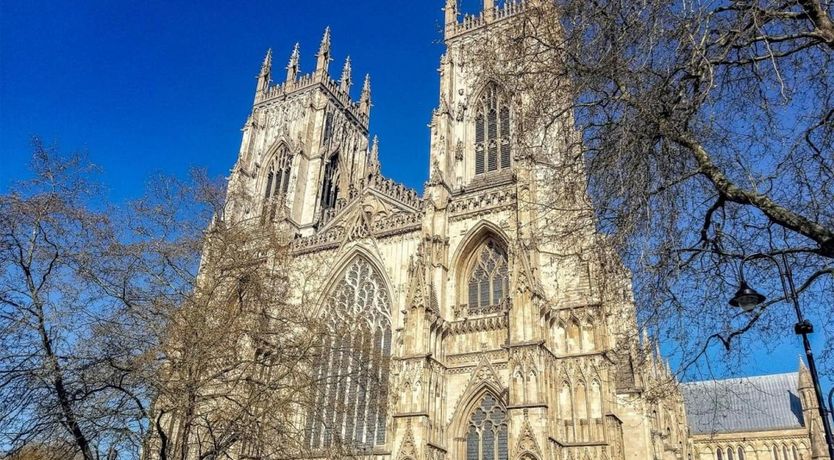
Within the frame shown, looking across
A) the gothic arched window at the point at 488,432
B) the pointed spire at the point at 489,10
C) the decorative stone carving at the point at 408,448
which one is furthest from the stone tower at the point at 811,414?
the decorative stone carving at the point at 408,448

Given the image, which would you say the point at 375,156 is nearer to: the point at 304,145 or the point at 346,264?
the point at 304,145

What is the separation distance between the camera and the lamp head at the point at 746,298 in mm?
7023

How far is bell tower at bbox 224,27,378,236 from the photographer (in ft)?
104

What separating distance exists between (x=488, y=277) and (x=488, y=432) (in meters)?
5.83

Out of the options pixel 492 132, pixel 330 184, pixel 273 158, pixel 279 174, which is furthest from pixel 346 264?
pixel 273 158

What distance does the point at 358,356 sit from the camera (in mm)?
21906

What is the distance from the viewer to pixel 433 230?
23.5m

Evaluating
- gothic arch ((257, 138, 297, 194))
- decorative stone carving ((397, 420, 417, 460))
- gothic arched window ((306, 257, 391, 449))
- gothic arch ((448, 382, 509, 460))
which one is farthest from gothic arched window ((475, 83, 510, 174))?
decorative stone carving ((397, 420, 417, 460))

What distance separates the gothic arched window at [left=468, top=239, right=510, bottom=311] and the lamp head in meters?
15.0

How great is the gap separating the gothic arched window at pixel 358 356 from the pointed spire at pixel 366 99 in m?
17.0

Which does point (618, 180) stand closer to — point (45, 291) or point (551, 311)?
point (45, 291)

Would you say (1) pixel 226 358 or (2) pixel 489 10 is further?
(2) pixel 489 10

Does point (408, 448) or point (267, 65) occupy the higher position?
point (267, 65)

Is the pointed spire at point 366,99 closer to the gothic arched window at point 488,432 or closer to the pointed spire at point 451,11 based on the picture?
the pointed spire at point 451,11
